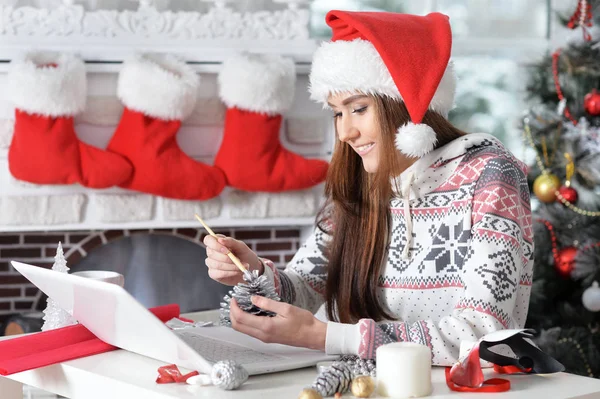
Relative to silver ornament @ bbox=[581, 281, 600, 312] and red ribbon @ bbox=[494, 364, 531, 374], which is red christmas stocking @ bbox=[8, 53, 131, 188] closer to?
silver ornament @ bbox=[581, 281, 600, 312]

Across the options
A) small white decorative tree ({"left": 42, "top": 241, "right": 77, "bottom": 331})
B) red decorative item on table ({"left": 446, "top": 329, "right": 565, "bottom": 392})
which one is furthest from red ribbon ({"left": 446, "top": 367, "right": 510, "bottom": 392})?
small white decorative tree ({"left": 42, "top": 241, "right": 77, "bottom": 331})

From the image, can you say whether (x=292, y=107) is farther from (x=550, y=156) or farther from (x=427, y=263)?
(x=427, y=263)

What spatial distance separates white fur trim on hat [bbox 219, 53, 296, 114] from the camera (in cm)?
293

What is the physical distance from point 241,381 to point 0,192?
76.5 inches

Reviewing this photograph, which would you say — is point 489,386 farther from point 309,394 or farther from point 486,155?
point 486,155

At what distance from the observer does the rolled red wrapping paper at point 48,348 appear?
135cm

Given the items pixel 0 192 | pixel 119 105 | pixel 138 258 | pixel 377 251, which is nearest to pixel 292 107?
pixel 119 105

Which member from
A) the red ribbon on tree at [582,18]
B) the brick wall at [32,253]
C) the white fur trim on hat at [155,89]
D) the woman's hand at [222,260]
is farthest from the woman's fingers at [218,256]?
A: the red ribbon on tree at [582,18]

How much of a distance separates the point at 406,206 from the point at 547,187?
4.82ft

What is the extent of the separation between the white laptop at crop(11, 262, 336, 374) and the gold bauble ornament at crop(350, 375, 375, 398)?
0.17m

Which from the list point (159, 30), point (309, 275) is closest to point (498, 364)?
point (309, 275)

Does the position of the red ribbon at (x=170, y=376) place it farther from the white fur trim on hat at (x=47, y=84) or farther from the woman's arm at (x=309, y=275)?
the white fur trim on hat at (x=47, y=84)

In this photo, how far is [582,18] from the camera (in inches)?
124

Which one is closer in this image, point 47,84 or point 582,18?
point 47,84
